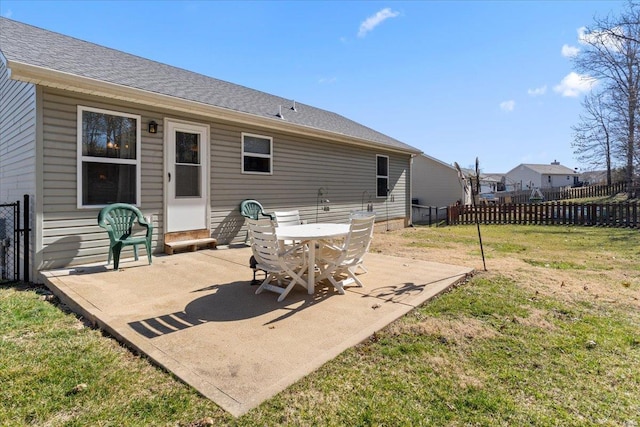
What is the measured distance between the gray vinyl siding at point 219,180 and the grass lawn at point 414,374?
1347 millimetres

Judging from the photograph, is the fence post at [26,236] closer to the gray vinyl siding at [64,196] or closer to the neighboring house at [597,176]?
the gray vinyl siding at [64,196]

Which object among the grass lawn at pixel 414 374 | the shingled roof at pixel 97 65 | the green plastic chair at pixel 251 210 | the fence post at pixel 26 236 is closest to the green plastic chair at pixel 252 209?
the green plastic chair at pixel 251 210

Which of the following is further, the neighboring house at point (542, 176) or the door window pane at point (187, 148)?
the neighboring house at point (542, 176)

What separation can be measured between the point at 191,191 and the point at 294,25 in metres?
8.02

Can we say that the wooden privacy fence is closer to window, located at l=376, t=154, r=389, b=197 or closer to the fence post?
window, located at l=376, t=154, r=389, b=197

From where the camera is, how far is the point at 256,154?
8.01 metres

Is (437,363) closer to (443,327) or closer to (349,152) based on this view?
(443,327)

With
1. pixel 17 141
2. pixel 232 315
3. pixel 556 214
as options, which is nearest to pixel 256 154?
pixel 17 141

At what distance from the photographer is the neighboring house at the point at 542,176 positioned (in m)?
56.0

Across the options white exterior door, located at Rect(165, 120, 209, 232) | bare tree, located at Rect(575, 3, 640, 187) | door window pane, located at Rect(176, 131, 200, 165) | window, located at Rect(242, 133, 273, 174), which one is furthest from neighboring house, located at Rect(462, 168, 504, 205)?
door window pane, located at Rect(176, 131, 200, 165)

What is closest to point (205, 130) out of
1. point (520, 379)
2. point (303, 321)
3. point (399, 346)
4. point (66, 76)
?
point (66, 76)

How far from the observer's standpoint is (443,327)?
323 centimetres

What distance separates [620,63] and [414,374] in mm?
25523

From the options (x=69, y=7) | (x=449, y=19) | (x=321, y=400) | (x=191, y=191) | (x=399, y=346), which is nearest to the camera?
(x=321, y=400)
